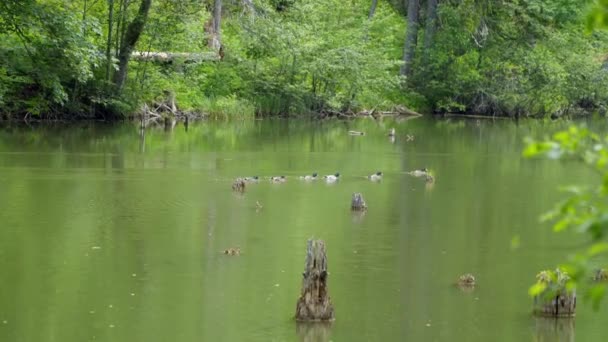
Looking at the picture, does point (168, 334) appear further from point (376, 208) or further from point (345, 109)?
point (345, 109)

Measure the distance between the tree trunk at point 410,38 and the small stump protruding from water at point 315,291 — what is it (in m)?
38.9

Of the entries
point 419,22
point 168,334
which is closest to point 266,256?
point 168,334

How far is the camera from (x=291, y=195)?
18344 mm

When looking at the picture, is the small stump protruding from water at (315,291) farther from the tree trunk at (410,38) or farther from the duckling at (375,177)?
the tree trunk at (410,38)

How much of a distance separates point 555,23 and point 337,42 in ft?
42.5

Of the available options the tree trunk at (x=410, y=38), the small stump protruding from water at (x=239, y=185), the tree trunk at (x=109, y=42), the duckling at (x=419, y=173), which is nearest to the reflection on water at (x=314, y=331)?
the small stump protruding from water at (x=239, y=185)

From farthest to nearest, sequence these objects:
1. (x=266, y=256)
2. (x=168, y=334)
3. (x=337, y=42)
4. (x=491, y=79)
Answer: (x=491, y=79) → (x=337, y=42) → (x=266, y=256) → (x=168, y=334)

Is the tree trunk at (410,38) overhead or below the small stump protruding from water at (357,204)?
overhead

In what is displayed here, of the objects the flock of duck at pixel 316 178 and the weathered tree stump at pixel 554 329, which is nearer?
the weathered tree stump at pixel 554 329

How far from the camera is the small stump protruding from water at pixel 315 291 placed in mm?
9406

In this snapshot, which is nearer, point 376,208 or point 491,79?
point 376,208

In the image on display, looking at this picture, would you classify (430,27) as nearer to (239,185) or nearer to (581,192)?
(239,185)

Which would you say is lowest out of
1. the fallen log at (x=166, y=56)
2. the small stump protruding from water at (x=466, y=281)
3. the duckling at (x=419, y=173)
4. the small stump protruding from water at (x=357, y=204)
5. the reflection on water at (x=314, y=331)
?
the reflection on water at (x=314, y=331)

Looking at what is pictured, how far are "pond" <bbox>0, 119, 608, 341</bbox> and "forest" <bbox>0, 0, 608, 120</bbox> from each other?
5.38 m
